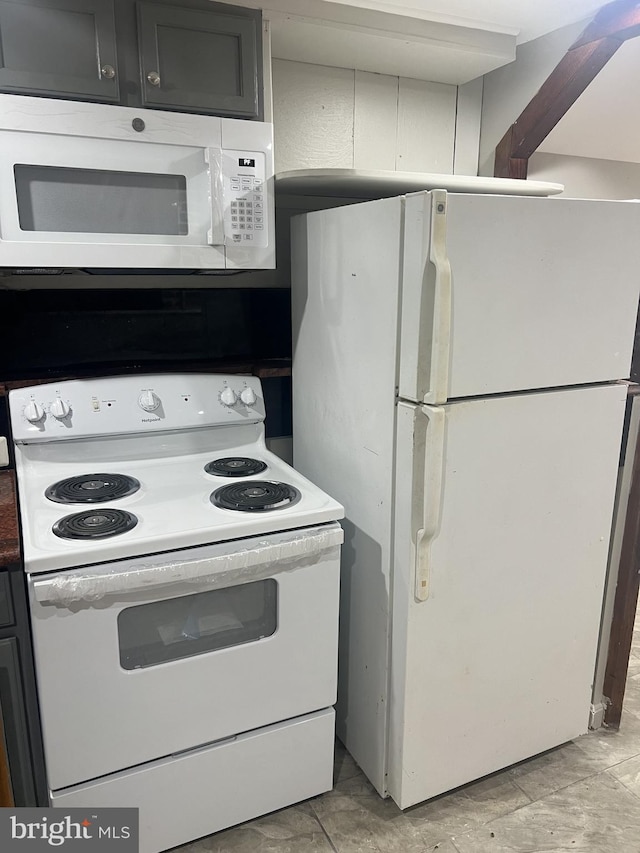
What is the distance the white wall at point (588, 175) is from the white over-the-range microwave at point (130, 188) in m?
1.26

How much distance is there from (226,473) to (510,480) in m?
0.79

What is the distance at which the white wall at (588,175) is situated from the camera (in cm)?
249

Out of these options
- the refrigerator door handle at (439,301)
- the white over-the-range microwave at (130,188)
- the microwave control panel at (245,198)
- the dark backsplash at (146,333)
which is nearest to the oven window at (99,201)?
the white over-the-range microwave at (130,188)

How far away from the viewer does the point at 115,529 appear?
146cm

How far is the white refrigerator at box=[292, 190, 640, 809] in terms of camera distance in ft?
4.83

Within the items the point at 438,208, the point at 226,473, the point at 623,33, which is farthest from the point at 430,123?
the point at 226,473

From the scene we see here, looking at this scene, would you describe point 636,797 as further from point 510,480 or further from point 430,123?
point 430,123

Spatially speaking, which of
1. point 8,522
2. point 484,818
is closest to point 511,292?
point 8,522

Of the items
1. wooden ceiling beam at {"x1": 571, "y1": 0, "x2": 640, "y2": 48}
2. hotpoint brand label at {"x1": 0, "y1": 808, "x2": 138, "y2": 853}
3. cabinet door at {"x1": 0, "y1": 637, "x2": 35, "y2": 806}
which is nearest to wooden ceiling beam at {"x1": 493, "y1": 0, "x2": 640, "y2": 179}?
wooden ceiling beam at {"x1": 571, "y1": 0, "x2": 640, "y2": 48}

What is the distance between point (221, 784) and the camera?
1652 mm

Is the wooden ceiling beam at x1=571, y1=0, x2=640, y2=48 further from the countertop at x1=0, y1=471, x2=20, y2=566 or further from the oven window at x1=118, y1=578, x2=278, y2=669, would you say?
the countertop at x1=0, y1=471, x2=20, y2=566

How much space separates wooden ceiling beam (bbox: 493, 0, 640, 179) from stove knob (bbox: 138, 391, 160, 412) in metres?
1.46

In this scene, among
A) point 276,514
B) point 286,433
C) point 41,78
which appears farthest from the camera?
point 286,433

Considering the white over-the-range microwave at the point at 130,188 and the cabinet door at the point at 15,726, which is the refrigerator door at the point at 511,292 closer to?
the white over-the-range microwave at the point at 130,188
